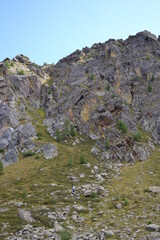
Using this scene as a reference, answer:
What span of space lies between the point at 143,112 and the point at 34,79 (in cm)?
3833

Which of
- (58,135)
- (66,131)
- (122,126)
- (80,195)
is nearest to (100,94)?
(122,126)

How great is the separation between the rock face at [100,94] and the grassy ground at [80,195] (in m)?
4.58

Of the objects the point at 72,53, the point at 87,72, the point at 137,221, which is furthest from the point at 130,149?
the point at 72,53

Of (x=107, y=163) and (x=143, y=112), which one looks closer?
(x=107, y=163)

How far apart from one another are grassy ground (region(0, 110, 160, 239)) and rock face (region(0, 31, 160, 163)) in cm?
458

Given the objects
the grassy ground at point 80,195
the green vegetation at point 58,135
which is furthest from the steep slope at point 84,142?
the green vegetation at point 58,135

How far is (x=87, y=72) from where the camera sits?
278 feet

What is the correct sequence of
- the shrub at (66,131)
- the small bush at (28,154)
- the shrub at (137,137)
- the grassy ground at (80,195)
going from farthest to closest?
1. the shrub at (66,131)
2. the shrub at (137,137)
3. the small bush at (28,154)
4. the grassy ground at (80,195)

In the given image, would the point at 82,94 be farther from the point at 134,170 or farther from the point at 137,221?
the point at 137,221

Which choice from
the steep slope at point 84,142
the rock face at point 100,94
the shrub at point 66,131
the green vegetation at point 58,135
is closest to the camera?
the steep slope at point 84,142

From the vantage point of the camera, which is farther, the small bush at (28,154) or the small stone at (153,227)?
the small bush at (28,154)

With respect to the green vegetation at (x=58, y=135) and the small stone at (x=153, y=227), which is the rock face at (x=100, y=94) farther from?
the small stone at (x=153, y=227)

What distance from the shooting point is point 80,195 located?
31.6 m

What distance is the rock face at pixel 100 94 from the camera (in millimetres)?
55000
